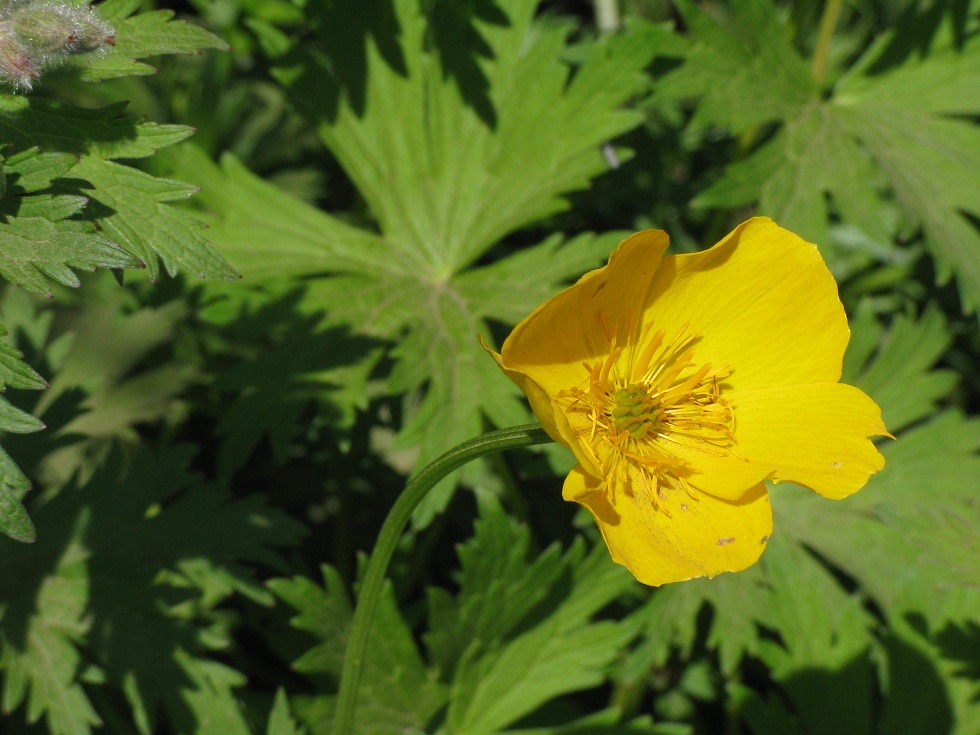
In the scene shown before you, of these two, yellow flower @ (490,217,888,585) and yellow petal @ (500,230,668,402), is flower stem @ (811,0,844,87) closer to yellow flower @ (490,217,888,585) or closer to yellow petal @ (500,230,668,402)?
yellow flower @ (490,217,888,585)

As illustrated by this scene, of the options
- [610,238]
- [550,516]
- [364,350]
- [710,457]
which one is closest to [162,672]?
[364,350]

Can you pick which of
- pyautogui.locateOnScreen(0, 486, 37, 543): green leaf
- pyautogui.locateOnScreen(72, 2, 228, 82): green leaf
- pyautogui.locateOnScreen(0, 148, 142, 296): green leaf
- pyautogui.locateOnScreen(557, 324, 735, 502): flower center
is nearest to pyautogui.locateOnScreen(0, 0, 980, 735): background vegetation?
pyautogui.locateOnScreen(72, 2, 228, 82): green leaf

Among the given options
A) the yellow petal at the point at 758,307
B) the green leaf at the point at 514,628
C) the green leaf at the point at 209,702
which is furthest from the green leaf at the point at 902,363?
the green leaf at the point at 209,702

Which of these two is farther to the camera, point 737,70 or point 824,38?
point 824,38

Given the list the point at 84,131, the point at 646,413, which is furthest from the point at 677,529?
the point at 84,131

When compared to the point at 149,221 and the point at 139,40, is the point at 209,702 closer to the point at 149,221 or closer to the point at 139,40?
the point at 149,221

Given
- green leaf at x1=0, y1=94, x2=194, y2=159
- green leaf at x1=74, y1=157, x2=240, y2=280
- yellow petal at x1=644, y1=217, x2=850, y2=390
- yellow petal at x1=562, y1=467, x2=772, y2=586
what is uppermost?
green leaf at x1=0, y1=94, x2=194, y2=159

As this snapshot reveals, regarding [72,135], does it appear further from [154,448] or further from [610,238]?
[154,448]
